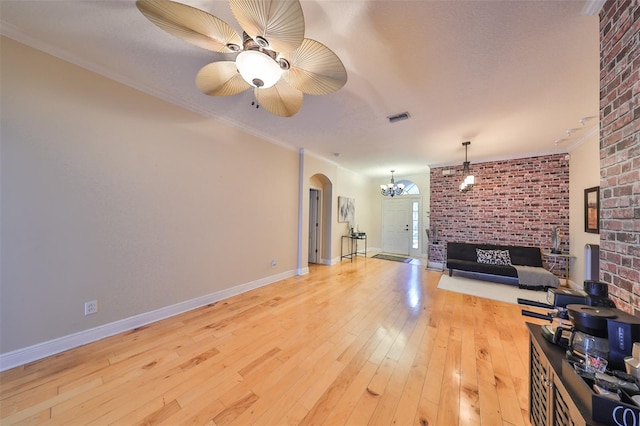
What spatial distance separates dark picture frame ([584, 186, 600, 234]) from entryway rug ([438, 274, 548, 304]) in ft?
4.26

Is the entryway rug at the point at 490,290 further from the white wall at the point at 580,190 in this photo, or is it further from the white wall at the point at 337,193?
the white wall at the point at 337,193

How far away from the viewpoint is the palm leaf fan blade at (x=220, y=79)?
5.53ft

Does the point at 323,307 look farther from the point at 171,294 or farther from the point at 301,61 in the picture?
the point at 301,61

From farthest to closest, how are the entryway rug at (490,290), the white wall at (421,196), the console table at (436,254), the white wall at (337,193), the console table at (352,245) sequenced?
the white wall at (421,196), the console table at (352,245), the console table at (436,254), the white wall at (337,193), the entryway rug at (490,290)

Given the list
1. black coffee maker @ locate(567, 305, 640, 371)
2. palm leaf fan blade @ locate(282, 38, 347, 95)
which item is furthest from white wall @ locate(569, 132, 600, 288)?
palm leaf fan blade @ locate(282, 38, 347, 95)

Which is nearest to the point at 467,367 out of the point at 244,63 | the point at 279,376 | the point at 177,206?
the point at 279,376

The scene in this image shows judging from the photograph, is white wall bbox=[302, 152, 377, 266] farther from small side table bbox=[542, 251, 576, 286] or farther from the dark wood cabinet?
small side table bbox=[542, 251, 576, 286]

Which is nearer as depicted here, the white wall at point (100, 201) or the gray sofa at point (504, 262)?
the white wall at point (100, 201)

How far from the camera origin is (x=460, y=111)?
286 centimetres

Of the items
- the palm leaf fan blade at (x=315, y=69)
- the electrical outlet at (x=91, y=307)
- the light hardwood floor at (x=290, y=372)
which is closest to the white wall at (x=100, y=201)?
the electrical outlet at (x=91, y=307)

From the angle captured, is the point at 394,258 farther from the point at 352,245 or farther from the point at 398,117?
the point at 398,117

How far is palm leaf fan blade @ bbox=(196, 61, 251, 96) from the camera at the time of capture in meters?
1.68

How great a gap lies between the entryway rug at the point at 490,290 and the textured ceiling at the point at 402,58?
268cm

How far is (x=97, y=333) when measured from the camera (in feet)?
7.18
